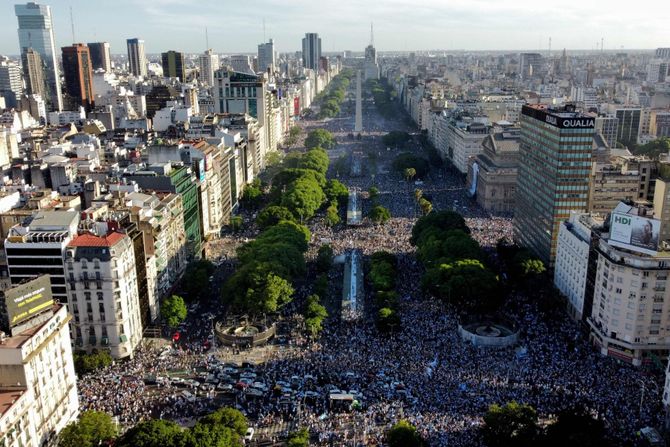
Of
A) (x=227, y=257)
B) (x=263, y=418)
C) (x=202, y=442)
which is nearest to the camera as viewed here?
(x=202, y=442)

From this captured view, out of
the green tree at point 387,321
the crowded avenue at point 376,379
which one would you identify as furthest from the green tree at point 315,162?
the green tree at point 387,321

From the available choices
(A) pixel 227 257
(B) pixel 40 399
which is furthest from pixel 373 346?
(A) pixel 227 257

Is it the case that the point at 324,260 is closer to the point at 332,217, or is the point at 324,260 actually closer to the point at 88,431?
the point at 332,217

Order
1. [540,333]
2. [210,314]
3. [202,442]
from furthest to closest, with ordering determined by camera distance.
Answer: [210,314] < [540,333] < [202,442]

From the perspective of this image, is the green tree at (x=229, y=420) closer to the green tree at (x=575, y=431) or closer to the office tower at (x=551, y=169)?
the green tree at (x=575, y=431)

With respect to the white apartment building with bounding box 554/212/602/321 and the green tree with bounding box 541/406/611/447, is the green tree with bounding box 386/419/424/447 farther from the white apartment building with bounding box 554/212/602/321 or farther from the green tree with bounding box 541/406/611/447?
the white apartment building with bounding box 554/212/602/321

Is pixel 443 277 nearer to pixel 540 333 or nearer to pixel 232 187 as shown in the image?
pixel 540 333

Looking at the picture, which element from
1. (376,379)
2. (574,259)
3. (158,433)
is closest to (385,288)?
(376,379)
